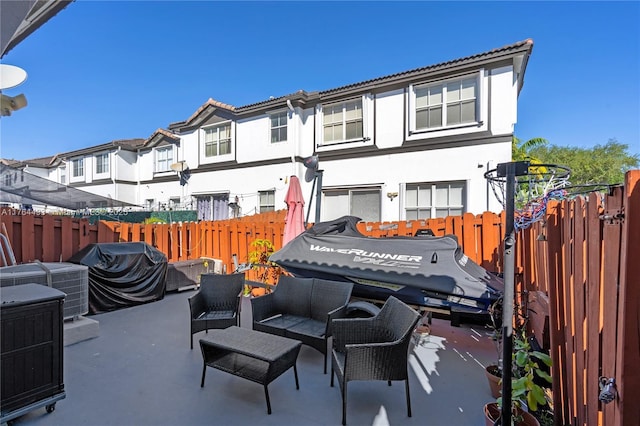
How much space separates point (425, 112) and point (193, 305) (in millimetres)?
9209

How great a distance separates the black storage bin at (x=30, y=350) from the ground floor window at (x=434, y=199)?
9.37 meters

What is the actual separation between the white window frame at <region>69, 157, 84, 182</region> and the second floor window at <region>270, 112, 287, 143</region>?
18158mm

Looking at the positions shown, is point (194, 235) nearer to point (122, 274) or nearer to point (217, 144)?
point (122, 274)

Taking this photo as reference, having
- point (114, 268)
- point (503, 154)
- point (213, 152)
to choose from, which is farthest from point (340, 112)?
point (114, 268)

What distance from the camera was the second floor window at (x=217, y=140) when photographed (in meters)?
14.1

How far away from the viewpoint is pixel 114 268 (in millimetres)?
5773

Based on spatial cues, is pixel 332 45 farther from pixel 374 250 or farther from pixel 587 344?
pixel 587 344

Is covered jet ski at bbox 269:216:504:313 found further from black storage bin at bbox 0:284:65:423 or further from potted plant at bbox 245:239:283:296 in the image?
black storage bin at bbox 0:284:65:423

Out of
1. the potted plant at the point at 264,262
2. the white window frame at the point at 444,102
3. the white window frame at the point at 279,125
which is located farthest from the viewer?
the white window frame at the point at 279,125

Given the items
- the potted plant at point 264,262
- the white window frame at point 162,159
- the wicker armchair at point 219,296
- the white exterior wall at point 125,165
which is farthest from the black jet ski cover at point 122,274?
the white exterior wall at point 125,165

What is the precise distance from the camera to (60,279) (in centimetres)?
421

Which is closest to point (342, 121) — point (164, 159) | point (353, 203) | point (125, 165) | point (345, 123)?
point (345, 123)

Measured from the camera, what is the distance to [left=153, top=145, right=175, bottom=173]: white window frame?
679 inches

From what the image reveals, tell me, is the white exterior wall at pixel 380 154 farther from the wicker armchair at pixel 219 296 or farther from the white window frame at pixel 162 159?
the wicker armchair at pixel 219 296
